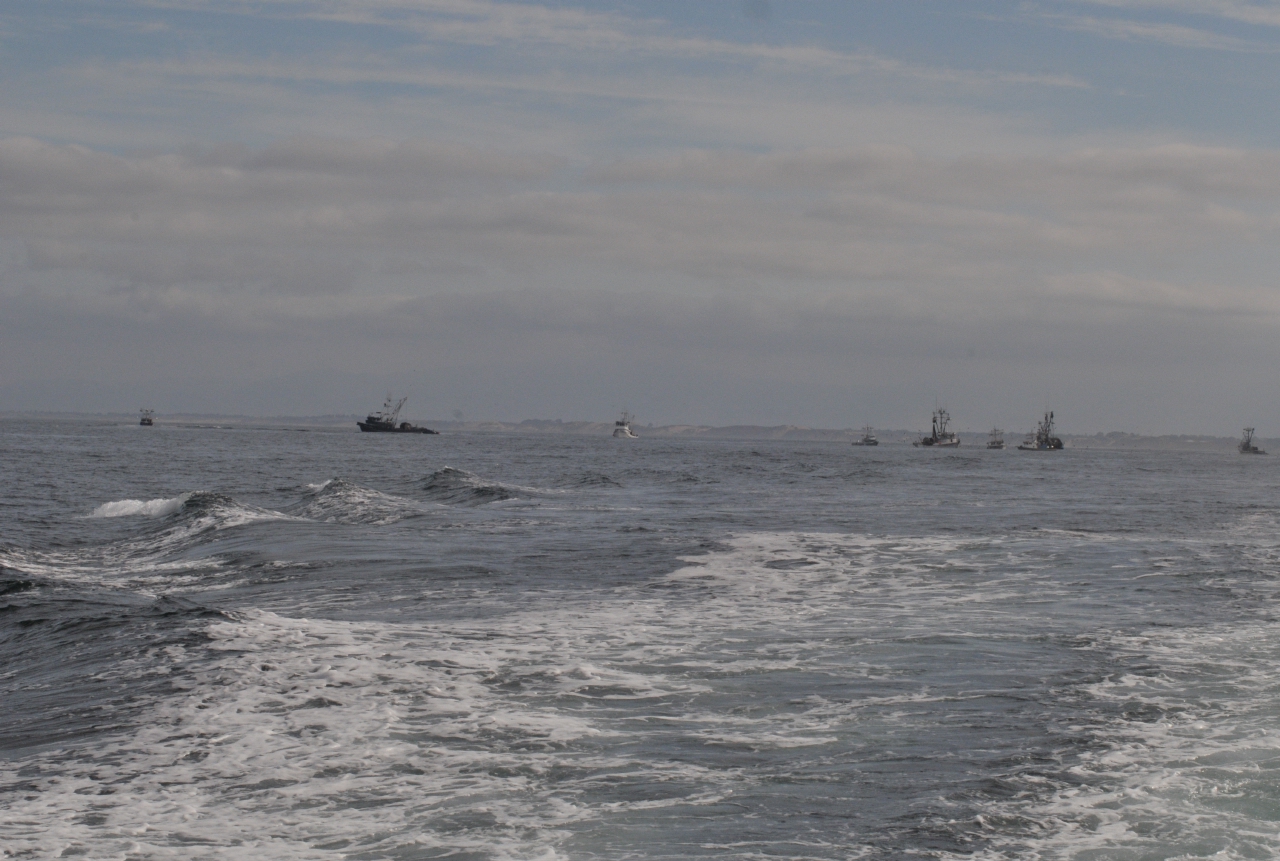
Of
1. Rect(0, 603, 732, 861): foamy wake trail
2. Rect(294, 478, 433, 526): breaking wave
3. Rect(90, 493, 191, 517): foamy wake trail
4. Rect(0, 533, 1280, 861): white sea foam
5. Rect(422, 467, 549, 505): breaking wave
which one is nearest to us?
Rect(0, 603, 732, 861): foamy wake trail

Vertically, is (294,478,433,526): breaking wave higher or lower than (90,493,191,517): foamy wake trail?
higher

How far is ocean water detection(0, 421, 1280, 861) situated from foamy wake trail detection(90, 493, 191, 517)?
31.6ft

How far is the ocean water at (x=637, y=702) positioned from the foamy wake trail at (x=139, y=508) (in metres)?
9.65

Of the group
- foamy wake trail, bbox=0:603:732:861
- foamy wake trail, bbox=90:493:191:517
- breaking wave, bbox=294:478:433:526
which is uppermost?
foamy wake trail, bbox=0:603:732:861

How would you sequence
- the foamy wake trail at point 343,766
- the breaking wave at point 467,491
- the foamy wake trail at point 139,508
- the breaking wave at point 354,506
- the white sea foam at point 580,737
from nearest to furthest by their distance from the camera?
the foamy wake trail at point 343,766, the white sea foam at point 580,737, the breaking wave at point 354,506, the foamy wake trail at point 139,508, the breaking wave at point 467,491

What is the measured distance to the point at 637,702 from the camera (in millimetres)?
11414

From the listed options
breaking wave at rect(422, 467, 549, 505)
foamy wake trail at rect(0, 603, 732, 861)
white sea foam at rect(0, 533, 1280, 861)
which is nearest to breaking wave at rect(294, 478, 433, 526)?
breaking wave at rect(422, 467, 549, 505)

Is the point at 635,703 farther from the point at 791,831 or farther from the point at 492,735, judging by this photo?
the point at 791,831

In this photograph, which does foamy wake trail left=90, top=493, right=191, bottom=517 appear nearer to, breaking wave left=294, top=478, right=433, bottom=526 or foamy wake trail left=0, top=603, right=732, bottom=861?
breaking wave left=294, top=478, right=433, bottom=526

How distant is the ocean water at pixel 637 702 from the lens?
7859 mm

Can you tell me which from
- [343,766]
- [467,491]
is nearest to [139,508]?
[467,491]

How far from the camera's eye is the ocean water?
786 cm

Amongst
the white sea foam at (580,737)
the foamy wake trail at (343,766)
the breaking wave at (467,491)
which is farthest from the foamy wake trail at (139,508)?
the foamy wake trail at (343,766)

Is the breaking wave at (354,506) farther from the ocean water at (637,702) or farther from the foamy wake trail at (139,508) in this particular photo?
the ocean water at (637,702)
